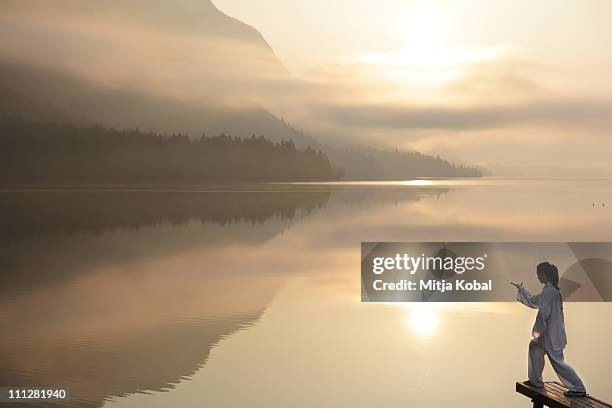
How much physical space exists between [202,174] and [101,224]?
2.37 ft

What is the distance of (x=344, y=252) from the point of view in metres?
5.22

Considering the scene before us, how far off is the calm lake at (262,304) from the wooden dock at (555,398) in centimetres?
123

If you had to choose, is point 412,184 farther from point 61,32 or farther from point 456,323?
point 61,32

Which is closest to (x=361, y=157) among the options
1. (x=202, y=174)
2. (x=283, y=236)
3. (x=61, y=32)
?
(x=283, y=236)

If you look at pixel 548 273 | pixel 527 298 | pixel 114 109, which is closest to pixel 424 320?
pixel 527 298

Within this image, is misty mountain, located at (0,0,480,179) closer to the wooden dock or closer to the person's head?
the person's head

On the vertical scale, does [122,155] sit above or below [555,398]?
above

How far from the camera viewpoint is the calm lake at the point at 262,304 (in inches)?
194

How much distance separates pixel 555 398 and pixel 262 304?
2078 mm

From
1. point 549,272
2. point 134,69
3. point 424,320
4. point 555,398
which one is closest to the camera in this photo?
point 555,398

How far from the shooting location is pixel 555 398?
11.6 feet

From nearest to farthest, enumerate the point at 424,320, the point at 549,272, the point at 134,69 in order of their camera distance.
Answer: the point at 549,272 < the point at 424,320 < the point at 134,69

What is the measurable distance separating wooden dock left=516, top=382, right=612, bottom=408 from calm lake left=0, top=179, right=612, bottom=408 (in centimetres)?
123

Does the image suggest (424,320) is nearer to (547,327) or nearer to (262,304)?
(262,304)
